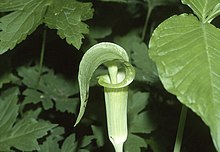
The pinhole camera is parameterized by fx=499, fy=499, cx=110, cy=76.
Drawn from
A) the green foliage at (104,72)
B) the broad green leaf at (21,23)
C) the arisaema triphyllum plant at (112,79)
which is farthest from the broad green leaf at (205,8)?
the broad green leaf at (21,23)

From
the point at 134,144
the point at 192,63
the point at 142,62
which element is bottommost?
the point at 134,144

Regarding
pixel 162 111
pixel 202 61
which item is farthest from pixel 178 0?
pixel 202 61

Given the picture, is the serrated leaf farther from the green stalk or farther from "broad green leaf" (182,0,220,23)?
"broad green leaf" (182,0,220,23)

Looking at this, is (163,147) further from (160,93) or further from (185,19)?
(185,19)

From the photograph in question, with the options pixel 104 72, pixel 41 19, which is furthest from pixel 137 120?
pixel 41 19

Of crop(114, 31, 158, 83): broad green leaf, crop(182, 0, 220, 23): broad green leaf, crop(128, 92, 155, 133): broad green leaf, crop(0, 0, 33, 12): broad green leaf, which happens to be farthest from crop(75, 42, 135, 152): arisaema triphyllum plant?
crop(114, 31, 158, 83): broad green leaf

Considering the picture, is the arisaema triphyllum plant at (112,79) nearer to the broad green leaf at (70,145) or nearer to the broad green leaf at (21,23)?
the broad green leaf at (21,23)

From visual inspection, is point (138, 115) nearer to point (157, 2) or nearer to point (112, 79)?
point (157, 2)
